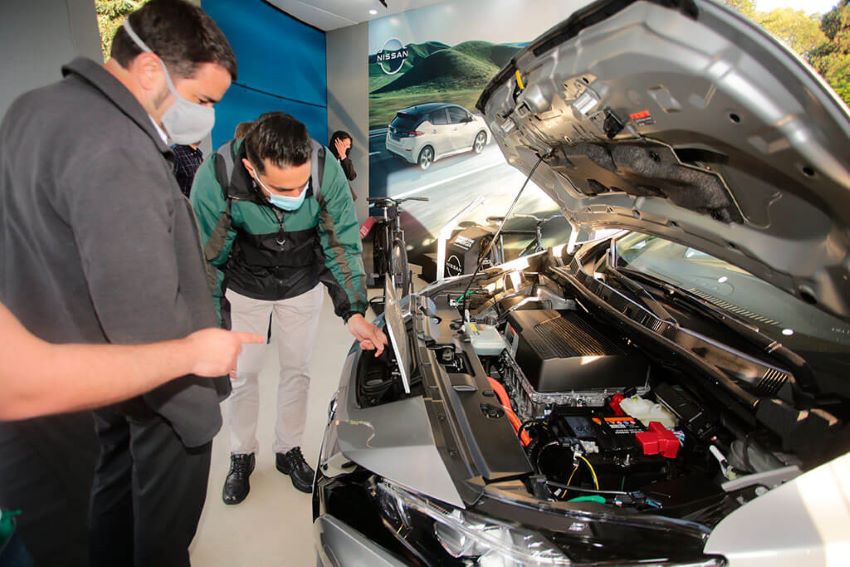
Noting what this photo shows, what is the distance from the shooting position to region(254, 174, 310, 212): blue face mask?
1542 mm

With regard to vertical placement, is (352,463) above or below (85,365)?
below

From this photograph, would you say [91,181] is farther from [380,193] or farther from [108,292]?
[380,193]

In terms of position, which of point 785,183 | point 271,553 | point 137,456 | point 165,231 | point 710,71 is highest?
point 710,71

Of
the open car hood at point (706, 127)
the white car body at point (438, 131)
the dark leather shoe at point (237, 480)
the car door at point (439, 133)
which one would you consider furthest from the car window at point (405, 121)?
the dark leather shoe at point (237, 480)

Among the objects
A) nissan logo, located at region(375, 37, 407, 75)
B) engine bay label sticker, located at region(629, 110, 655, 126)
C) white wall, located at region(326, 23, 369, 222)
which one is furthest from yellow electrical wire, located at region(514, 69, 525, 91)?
white wall, located at region(326, 23, 369, 222)

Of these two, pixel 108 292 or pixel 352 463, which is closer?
pixel 108 292

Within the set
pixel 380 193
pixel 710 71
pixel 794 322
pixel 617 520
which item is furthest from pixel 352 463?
pixel 380 193

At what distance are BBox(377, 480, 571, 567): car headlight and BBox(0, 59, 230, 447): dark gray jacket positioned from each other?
64 cm

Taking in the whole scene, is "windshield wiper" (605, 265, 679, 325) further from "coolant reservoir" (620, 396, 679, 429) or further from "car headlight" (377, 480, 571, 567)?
"car headlight" (377, 480, 571, 567)

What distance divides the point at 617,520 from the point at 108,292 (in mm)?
1117

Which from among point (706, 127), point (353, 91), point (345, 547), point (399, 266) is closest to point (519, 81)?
point (706, 127)

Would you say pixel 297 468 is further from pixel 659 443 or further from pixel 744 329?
pixel 744 329

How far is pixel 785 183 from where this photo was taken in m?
0.83

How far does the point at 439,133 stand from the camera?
18.1ft
